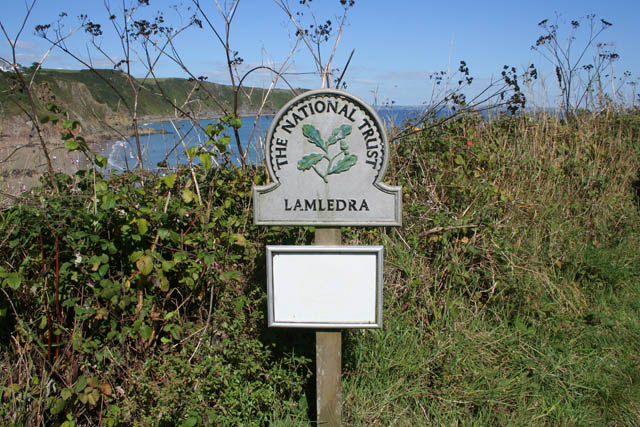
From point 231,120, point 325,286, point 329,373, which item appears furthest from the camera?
point 231,120

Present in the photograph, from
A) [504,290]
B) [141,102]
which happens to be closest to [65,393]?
[141,102]

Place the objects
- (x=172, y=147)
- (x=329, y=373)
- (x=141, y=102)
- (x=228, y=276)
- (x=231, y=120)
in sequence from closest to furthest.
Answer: (x=329, y=373) < (x=228, y=276) < (x=231, y=120) < (x=172, y=147) < (x=141, y=102)

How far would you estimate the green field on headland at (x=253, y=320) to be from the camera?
2.62m

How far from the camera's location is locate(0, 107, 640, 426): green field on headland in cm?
262

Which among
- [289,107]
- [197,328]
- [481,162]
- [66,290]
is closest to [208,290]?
[197,328]

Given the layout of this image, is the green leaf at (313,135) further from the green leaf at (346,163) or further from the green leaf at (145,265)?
the green leaf at (145,265)

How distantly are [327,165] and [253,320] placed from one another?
1.17 m

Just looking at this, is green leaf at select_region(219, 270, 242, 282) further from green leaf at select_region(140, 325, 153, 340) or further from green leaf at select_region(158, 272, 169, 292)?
green leaf at select_region(140, 325, 153, 340)

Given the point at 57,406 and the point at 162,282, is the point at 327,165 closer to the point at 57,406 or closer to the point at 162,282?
the point at 162,282

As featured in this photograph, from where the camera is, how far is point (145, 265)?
2.58 metres

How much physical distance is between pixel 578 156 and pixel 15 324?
507 centimetres

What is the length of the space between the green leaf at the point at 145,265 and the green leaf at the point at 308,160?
3.24ft

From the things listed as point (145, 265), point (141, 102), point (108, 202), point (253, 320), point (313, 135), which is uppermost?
point (141, 102)

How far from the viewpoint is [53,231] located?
2572mm
